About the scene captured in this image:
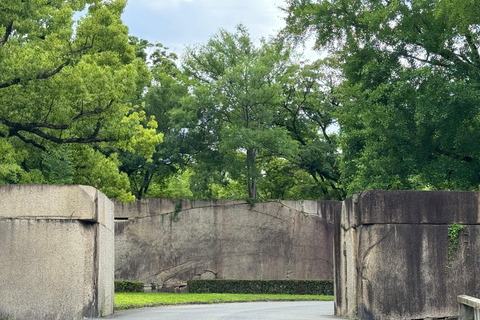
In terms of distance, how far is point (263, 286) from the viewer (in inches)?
1235

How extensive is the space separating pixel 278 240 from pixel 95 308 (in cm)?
2044

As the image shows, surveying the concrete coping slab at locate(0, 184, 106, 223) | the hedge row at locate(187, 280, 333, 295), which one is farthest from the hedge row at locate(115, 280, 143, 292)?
the concrete coping slab at locate(0, 184, 106, 223)

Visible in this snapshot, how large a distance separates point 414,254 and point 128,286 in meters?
19.5

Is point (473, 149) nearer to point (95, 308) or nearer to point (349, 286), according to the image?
point (349, 286)

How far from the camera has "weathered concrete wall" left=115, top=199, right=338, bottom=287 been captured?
33438 mm

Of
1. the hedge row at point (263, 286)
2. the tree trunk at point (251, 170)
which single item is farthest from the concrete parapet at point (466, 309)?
the tree trunk at point (251, 170)

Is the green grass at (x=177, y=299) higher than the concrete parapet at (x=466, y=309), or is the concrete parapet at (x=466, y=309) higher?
the concrete parapet at (x=466, y=309)

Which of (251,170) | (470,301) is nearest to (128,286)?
(251,170)

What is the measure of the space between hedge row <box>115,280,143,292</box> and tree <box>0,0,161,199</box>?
6.41 meters

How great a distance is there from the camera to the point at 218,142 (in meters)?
36.1

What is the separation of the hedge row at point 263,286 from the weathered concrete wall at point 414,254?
17.7 metres

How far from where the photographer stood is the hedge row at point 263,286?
3117 centimetres

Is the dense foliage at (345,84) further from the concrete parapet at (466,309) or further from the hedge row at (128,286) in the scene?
the concrete parapet at (466,309)

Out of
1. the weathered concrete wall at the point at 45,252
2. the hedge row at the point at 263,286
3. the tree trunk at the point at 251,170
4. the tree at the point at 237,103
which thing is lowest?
the hedge row at the point at 263,286
